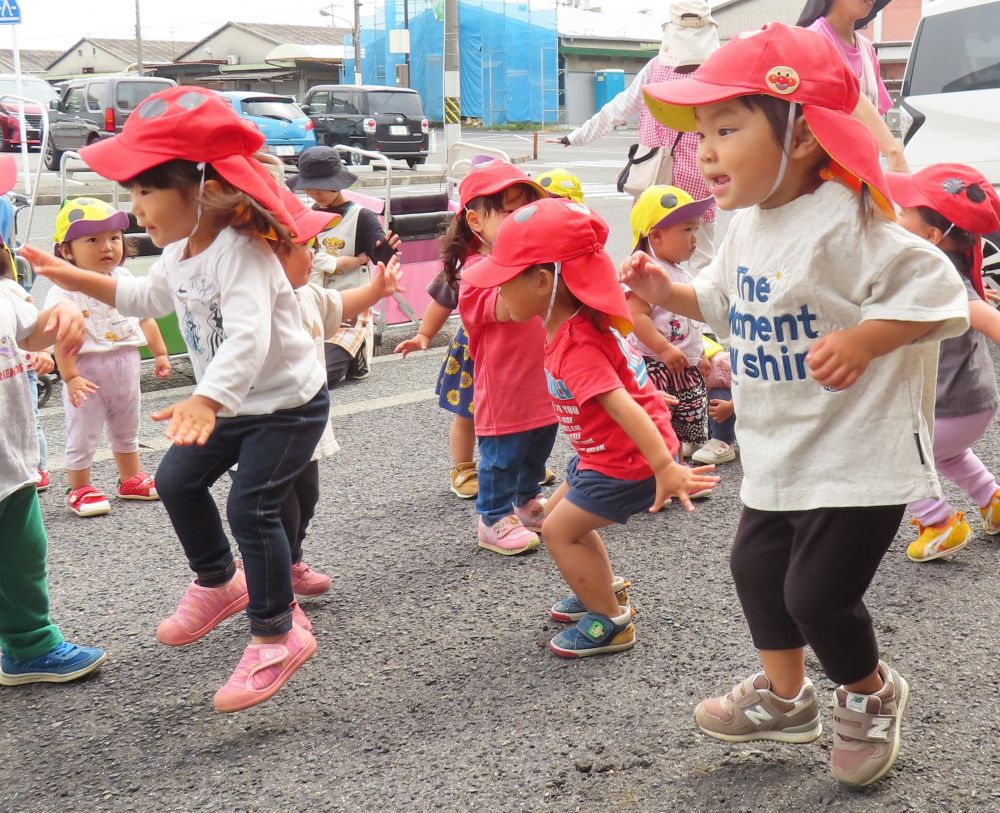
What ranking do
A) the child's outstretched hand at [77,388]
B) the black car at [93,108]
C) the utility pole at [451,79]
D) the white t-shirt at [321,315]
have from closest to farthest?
the white t-shirt at [321,315], the child's outstretched hand at [77,388], the utility pole at [451,79], the black car at [93,108]

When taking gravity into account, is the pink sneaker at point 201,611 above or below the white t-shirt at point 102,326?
below

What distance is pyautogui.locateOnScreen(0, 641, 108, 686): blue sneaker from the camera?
3.12 metres

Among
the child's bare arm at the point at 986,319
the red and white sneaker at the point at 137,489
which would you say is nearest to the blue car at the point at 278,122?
the red and white sneaker at the point at 137,489

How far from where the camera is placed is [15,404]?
2.98 meters

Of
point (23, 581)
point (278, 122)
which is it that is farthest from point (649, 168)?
point (278, 122)

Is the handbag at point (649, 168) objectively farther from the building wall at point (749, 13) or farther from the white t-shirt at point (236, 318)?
the building wall at point (749, 13)

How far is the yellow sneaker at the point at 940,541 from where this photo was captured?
3770mm

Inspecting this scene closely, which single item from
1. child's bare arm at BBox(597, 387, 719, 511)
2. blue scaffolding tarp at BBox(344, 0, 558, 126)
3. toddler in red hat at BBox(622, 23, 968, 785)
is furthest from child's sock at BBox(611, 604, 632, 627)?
blue scaffolding tarp at BBox(344, 0, 558, 126)

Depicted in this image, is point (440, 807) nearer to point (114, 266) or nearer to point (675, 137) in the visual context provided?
point (114, 266)

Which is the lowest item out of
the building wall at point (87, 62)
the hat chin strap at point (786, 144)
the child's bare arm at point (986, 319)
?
the child's bare arm at point (986, 319)

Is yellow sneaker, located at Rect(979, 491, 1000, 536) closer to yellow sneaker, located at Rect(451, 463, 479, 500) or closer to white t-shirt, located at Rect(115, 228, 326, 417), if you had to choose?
yellow sneaker, located at Rect(451, 463, 479, 500)

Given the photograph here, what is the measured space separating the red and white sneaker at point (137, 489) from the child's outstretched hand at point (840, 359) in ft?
10.8

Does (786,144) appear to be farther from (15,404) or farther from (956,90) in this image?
(956,90)

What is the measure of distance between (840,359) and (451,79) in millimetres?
16223
